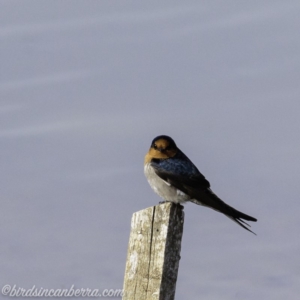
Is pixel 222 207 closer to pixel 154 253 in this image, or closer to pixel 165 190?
pixel 165 190

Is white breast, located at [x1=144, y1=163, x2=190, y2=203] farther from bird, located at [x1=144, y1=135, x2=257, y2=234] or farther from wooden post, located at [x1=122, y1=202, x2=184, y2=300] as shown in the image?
wooden post, located at [x1=122, y1=202, x2=184, y2=300]

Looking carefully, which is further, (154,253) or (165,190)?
(165,190)

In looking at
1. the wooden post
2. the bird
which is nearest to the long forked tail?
the bird

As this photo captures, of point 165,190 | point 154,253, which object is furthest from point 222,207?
point 154,253

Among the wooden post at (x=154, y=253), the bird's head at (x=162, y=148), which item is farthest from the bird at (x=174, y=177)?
the wooden post at (x=154, y=253)

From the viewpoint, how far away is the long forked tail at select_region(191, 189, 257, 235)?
24.7 ft

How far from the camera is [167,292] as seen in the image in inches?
196

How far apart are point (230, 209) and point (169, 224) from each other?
2.99 metres

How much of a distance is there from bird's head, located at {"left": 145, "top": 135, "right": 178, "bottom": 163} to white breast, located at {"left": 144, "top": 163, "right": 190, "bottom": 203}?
36 cm

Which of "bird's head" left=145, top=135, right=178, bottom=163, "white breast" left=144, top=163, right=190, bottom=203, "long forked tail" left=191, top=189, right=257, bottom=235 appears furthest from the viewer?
"bird's head" left=145, top=135, right=178, bottom=163

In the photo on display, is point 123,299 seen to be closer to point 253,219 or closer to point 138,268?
point 138,268

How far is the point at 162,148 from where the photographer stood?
31.4 feet

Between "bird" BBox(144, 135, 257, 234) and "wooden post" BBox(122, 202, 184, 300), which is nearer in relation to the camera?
"wooden post" BBox(122, 202, 184, 300)

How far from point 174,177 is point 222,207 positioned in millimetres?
1042
